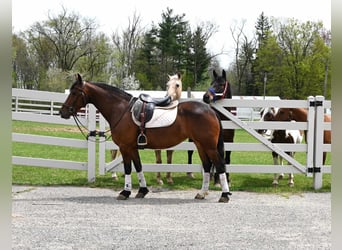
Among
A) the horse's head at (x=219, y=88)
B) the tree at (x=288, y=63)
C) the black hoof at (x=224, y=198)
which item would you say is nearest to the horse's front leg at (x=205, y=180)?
the black hoof at (x=224, y=198)

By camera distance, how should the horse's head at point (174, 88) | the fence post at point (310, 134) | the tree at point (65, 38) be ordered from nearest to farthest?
1. the horse's head at point (174, 88)
2. the fence post at point (310, 134)
3. the tree at point (65, 38)

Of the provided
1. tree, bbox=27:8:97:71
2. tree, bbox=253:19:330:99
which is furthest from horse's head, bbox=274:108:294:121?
tree, bbox=27:8:97:71

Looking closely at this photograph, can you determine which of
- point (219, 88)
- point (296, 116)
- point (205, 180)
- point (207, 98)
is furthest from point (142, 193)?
point (296, 116)

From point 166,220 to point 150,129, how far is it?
1.67m

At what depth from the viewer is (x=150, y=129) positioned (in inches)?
229

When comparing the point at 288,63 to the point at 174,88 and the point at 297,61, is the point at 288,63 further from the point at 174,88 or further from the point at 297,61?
the point at 174,88

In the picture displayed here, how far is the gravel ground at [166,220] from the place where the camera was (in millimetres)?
3666

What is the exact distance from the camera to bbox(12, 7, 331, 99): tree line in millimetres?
37125

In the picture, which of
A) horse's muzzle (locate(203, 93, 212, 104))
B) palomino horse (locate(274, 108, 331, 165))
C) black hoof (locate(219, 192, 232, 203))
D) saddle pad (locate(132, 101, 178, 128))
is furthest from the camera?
palomino horse (locate(274, 108, 331, 165))

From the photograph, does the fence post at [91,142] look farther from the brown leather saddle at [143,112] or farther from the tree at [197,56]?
the tree at [197,56]

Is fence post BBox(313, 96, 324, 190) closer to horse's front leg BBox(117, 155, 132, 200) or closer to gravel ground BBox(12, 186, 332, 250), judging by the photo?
gravel ground BBox(12, 186, 332, 250)

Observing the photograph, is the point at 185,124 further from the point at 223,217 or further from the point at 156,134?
the point at 223,217

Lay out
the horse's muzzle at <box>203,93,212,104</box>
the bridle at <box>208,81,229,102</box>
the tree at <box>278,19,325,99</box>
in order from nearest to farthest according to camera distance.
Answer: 1. the horse's muzzle at <box>203,93,212,104</box>
2. the bridle at <box>208,81,229,102</box>
3. the tree at <box>278,19,325,99</box>

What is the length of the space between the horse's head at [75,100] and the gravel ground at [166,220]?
4.26 feet
